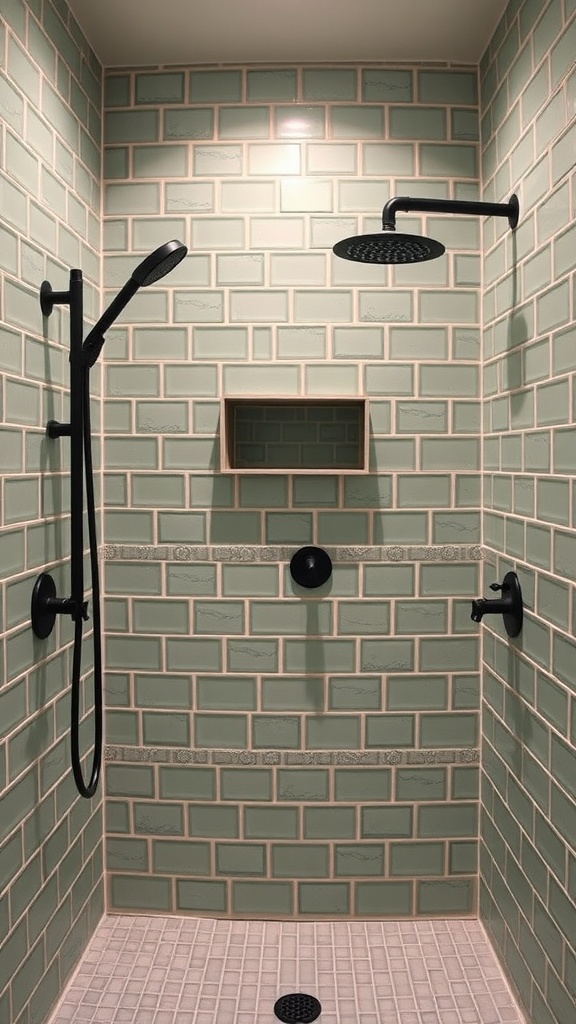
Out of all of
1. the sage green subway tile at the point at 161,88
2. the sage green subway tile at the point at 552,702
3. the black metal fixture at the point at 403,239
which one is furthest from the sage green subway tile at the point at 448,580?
the sage green subway tile at the point at 161,88

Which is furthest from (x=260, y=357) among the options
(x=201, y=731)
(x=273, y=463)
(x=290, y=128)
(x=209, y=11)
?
(x=201, y=731)

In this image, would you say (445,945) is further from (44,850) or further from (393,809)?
(44,850)

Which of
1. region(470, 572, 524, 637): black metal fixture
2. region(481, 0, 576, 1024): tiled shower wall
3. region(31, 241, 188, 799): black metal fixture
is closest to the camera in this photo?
region(481, 0, 576, 1024): tiled shower wall

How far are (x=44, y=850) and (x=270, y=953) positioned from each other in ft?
2.26

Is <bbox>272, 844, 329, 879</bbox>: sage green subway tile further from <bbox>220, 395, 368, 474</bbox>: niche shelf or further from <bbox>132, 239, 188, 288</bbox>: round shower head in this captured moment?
<bbox>132, 239, 188, 288</bbox>: round shower head

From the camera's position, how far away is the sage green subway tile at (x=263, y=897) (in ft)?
6.95

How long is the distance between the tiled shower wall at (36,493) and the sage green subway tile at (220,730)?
0.36 meters

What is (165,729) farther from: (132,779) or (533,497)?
(533,497)

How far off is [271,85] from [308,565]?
1278mm

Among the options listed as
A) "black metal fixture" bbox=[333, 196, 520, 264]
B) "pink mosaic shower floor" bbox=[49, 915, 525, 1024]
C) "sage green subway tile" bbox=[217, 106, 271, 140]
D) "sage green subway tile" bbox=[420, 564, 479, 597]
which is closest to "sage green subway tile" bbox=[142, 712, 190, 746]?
"pink mosaic shower floor" bbox=[49, 915, 525, 1024]

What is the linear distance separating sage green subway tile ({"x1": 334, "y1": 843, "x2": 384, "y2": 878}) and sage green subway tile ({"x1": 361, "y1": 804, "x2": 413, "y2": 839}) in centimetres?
4

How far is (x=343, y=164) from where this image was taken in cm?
205

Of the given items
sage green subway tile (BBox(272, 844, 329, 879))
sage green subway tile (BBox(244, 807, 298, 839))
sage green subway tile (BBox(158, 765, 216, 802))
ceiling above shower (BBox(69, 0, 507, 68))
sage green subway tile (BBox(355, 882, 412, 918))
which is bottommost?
sage green subway tile (BBox(355, 882, 412, 918))

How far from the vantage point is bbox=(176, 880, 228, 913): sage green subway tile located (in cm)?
212
